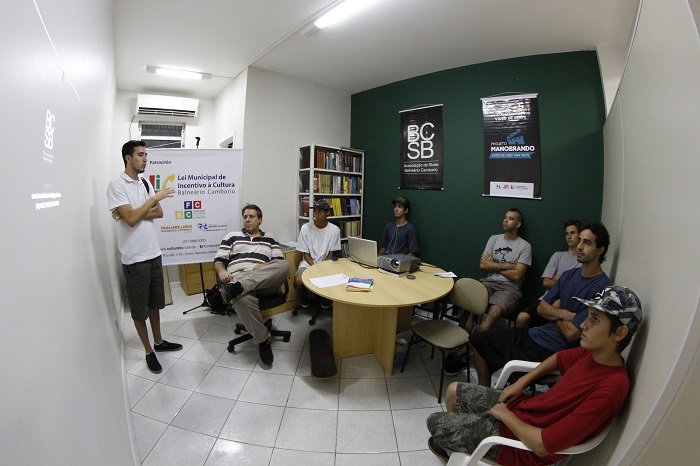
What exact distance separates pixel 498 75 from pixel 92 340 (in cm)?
428

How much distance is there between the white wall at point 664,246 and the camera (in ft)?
2.55

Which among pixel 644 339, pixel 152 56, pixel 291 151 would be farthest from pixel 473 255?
pixel 152 56

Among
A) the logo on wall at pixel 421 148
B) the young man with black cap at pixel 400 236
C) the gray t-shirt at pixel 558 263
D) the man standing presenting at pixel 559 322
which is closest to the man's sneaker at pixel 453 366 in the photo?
the man standing presenting at pixel 559 322

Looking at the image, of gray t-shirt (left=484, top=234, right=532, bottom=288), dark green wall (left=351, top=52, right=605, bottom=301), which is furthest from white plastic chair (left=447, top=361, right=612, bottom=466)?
dark green wall (left=351, top=52, right=605, bottom=301)

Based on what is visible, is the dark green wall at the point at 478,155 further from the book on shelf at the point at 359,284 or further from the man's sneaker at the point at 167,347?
the man's sneaker at the point at 167,347

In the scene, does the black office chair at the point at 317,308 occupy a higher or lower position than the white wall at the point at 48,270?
lower

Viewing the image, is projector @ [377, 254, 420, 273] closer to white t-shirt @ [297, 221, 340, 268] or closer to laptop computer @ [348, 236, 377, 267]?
laptop computer @ [348, 236, 377, 267]

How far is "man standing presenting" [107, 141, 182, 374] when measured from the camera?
2.15m

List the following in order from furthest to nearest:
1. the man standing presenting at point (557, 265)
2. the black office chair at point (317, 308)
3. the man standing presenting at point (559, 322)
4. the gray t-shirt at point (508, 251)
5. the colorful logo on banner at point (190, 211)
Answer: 1. the black office chair at point (317, 308)
2. the colorful logo on banner at point (190, 211)
3. the gray t-shirt at point (508, 251)
4. the man standing presenting at point (557, 265)
5. the man standing presenting at point (559, 322)

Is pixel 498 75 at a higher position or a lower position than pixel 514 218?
higher

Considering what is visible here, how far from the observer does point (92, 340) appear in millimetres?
1336

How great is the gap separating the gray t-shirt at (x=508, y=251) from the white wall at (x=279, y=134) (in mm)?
2769

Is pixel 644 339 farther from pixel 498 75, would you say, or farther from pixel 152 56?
pixel 152 56

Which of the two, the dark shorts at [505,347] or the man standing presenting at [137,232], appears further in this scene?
the man standing presenting at [137,232]
